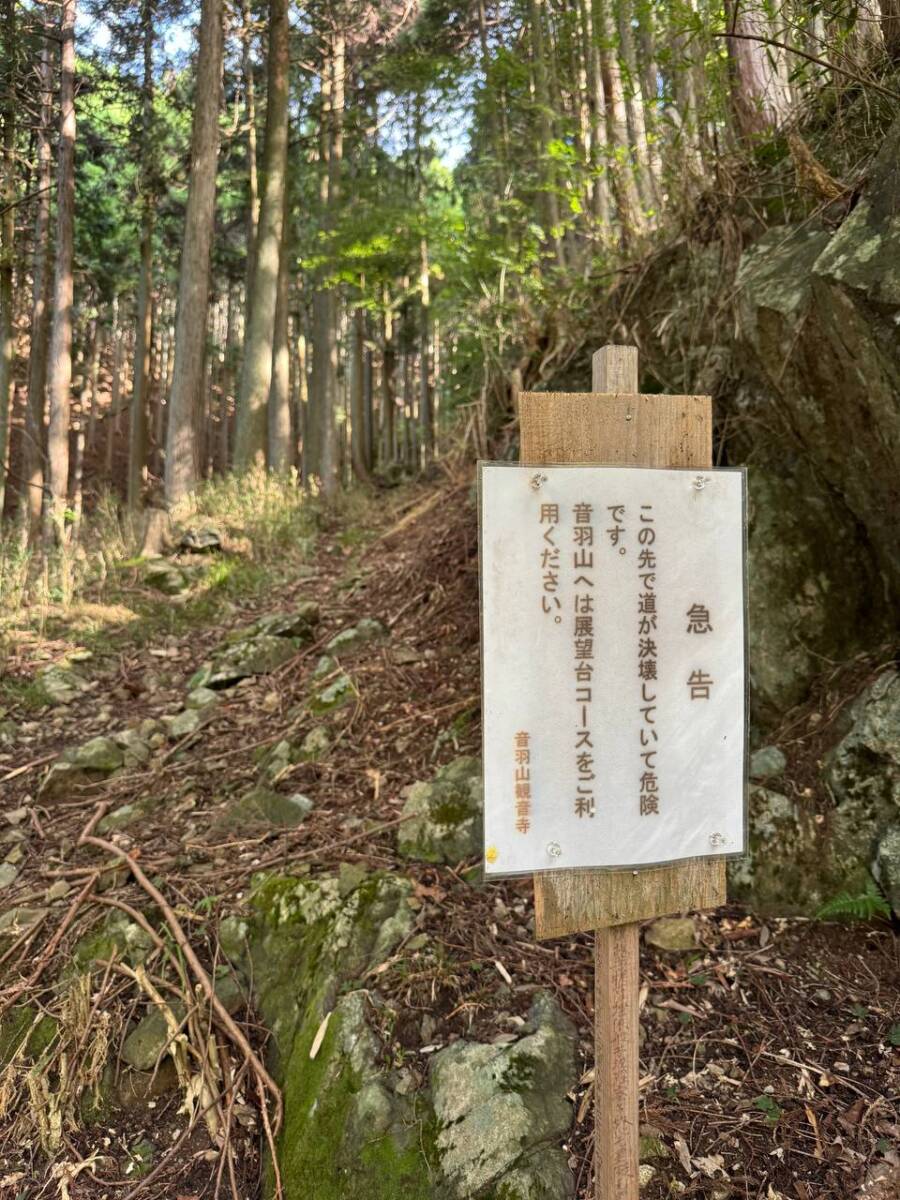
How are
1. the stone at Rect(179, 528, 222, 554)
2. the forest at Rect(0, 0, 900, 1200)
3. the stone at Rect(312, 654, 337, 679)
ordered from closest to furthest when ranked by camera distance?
the forest at Rect(0, 0, 900, 1200) < the stone at Rect(312, 654, 337, 679) < the stone at Rect(179, 528, 222, 554)

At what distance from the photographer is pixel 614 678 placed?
1.75m

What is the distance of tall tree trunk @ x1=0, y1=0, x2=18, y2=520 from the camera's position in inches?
389

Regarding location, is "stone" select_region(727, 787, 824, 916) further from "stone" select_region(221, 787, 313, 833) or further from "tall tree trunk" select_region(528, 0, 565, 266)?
"tall tree trunk" select_region(528, 0, 565, 266)

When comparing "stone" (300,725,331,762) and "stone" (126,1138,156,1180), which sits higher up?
"stone" (300,725,331,762)

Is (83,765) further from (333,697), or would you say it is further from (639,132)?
(639,132)

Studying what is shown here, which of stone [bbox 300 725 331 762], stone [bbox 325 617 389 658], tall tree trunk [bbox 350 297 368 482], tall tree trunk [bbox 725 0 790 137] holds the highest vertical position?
tall tree trunk [bbox 350 297 368 482]

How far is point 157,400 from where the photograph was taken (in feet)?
90.2

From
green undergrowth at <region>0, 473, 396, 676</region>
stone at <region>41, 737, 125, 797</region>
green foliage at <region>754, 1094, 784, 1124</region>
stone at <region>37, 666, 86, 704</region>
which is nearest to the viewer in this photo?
green foliage at <region>754, 1094, 784, 1124</region>

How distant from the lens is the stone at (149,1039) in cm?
260

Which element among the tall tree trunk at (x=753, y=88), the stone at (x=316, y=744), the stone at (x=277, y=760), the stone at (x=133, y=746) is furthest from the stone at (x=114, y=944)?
the tall tree trunk at (x=753, y=88)

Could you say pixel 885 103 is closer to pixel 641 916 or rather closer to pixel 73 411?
pixel 641 916

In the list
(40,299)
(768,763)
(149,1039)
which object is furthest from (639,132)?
(40,299)

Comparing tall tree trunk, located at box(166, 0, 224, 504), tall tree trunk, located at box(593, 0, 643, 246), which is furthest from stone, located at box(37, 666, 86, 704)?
tall tree trunk, located at box(593, 0, 643, 246)

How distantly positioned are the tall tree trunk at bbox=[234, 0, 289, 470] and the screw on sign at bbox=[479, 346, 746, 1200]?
8855 millimetres
